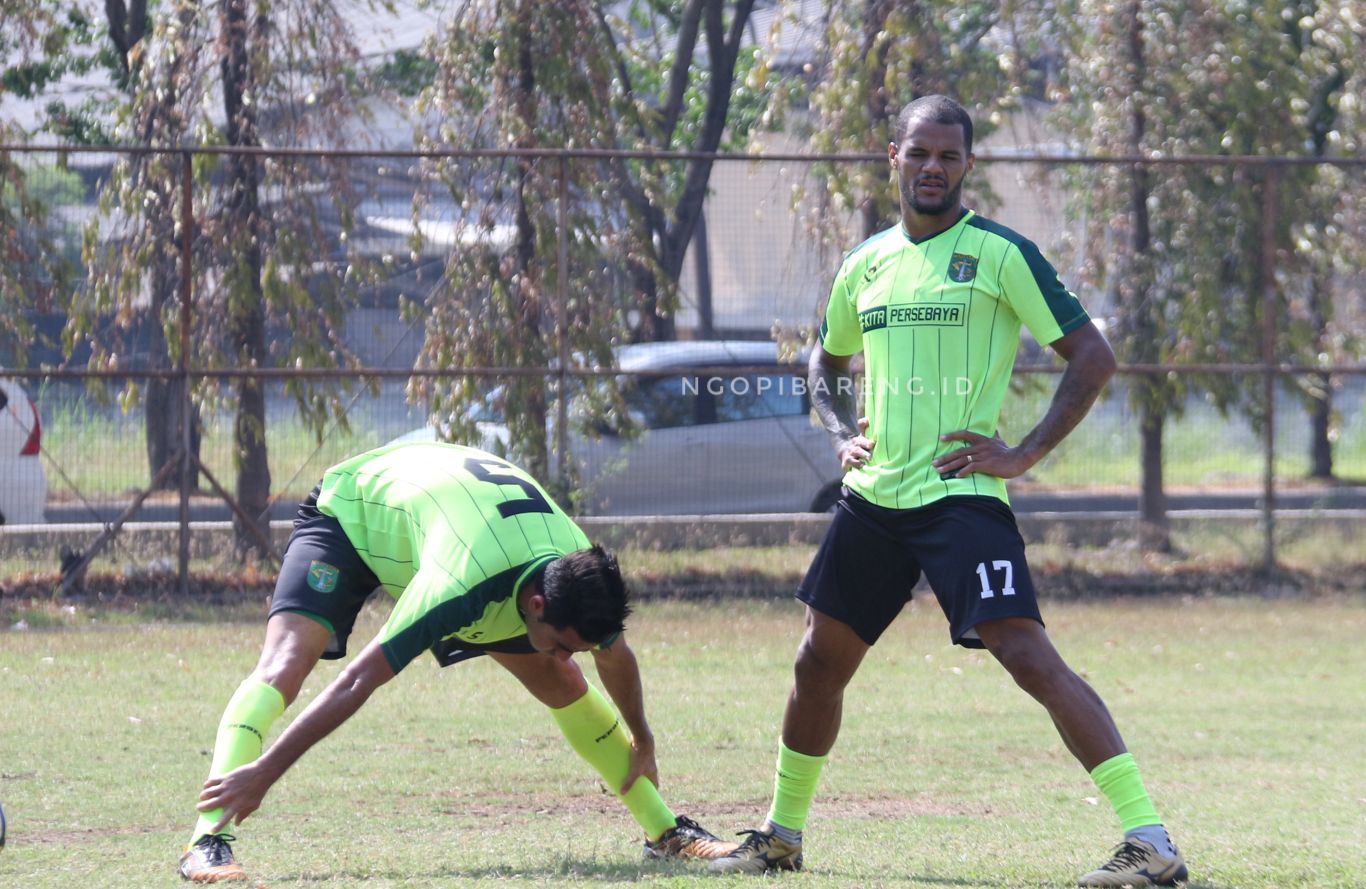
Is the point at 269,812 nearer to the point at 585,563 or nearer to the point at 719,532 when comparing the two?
the point at 585,563

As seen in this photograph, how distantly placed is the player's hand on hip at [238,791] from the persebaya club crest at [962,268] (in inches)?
95.1

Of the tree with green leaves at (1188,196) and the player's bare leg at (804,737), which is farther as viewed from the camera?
the tree with green leaves at (1188,196)

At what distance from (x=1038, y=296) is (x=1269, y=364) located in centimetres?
844

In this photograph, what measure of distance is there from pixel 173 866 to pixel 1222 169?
34.5 feet

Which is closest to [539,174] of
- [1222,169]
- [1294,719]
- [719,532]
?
[719,532]

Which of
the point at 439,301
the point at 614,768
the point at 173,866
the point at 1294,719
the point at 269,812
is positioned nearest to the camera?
the point at 173,866

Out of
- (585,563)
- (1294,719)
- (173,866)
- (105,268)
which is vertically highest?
(105,268)

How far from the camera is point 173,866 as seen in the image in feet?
16.8

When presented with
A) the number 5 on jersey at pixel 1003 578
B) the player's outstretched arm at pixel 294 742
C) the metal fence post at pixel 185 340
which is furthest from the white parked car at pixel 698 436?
the player's outstretched arm at pixel 294 742

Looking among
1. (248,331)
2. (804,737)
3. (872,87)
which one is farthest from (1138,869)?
(872,87)

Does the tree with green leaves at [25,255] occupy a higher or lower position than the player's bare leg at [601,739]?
higher

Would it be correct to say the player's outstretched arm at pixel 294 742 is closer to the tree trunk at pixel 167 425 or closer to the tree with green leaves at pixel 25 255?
the tree trunk at pixel 167 425

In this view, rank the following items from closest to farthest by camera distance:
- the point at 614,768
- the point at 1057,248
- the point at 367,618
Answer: the point at 614,768
the point at 367,618
the point at 1057,248

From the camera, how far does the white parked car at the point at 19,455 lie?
1109 centimetres
